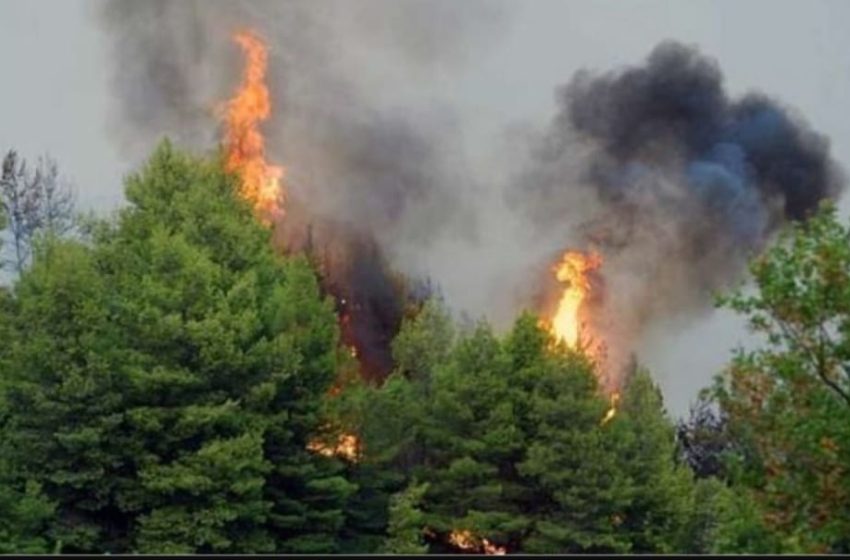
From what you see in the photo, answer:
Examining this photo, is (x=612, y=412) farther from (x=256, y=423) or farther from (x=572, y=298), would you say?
(x=572, y=298)

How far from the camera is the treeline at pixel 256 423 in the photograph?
44.2m

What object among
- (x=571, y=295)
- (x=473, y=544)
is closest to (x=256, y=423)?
(x=473, y=544)

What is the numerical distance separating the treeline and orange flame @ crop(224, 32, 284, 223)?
60.8 ft

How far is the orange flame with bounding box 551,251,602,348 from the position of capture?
72750 millimetres

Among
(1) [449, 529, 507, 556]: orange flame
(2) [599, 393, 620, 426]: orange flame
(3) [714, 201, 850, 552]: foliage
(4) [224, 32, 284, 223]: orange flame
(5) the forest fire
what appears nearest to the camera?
(3) [714, 201, 850, 552]: foliage

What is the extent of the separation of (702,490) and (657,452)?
388 cm

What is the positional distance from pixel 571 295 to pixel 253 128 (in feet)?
53.2

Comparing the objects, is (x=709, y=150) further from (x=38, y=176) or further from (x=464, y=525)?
(x=464, y=525)

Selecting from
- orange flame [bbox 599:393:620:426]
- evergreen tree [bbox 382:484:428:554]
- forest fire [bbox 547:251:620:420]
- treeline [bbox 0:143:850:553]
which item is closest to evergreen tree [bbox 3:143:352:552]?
treeline [bbox 0:143:850:553]

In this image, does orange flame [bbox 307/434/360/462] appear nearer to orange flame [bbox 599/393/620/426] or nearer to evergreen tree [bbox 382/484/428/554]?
evergreen tree [bbox 382/484/428/554]

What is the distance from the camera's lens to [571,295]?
7306 cm

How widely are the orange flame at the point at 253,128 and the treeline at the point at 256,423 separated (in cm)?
1854

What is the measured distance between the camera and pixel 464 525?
48062 mm

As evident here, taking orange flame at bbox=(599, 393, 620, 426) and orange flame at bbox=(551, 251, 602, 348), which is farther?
orange flame at bbox=(551, 251, 602, 348)
